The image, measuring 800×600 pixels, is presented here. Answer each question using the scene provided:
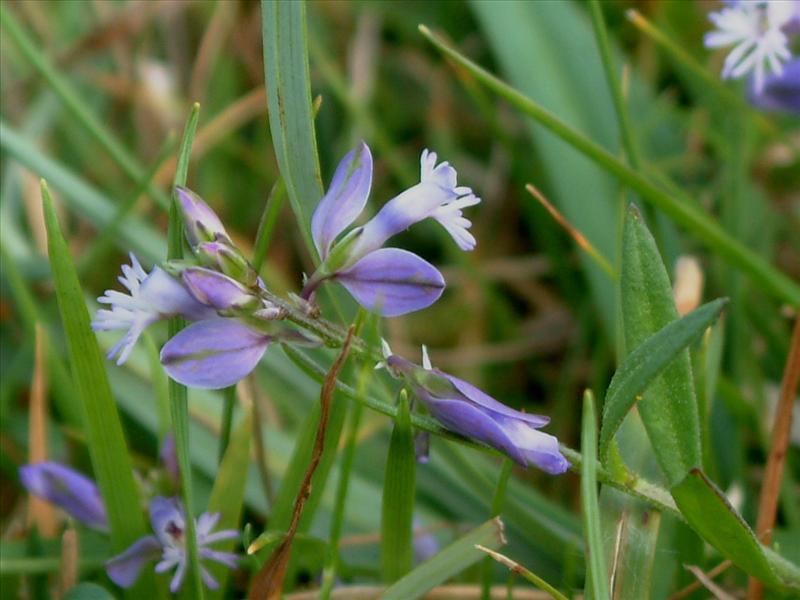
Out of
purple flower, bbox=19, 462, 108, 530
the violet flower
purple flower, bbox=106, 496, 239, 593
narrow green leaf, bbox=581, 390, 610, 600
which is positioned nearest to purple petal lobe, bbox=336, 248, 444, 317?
the violet flower

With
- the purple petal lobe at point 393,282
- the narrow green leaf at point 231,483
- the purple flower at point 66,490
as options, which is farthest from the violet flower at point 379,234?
the purple flower at point 66,490

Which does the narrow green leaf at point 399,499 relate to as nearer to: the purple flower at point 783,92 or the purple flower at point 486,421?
the purple flower at point 486,421

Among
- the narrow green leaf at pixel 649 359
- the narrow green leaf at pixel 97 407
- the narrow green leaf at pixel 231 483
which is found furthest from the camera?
the narrow green leaf at pixel 231 483

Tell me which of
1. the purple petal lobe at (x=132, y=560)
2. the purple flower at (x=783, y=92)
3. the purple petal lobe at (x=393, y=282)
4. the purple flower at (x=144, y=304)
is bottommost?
the purple petal lobe at (x=132, y=560)

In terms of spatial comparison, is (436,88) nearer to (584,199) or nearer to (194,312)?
(584,199)

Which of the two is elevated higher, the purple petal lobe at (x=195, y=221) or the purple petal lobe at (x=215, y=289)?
the purple petal lobe at (x=195, y=221)

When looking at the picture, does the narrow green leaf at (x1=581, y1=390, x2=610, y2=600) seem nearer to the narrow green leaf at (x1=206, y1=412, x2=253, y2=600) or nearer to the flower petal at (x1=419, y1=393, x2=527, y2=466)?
the flower petal at (x1=419, y1=393, x2=527, y2=466)

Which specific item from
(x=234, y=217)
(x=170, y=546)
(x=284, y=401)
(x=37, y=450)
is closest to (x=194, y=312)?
(x=170, y=546)

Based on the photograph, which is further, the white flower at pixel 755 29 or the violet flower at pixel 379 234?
the white flower at pixel 755 29
